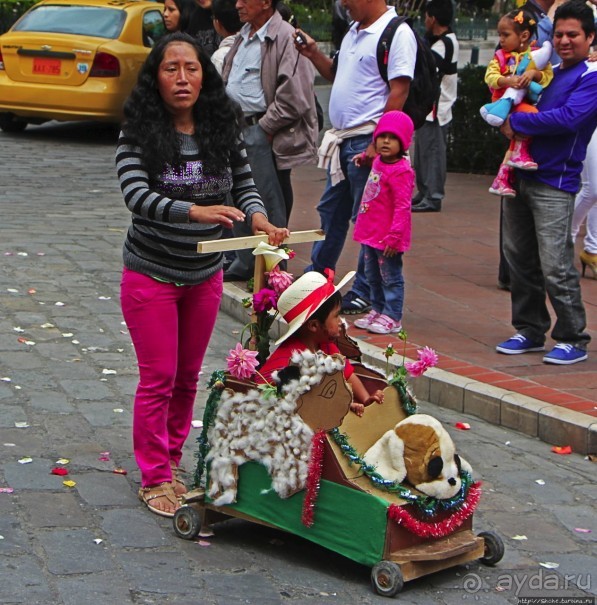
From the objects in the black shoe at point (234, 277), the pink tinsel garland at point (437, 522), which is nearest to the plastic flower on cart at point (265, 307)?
the pink tinsel garland at point (437, 522)

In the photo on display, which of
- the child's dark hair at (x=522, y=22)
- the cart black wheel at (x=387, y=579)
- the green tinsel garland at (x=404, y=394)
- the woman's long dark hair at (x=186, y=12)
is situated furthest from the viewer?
the woman's long dark hair at (x=186, y=12)

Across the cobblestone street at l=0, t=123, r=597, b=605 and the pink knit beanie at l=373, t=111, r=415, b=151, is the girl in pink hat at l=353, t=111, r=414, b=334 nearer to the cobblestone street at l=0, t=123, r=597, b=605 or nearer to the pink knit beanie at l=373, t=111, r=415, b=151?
the pink knit beanie at l=373, t=111, r=415, b=151

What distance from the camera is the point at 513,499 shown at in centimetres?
520

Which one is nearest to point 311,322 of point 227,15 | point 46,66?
point 227,15

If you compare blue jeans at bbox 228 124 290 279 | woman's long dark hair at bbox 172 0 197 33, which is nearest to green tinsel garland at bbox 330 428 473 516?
blue jeans at bbox 228 124 290 279

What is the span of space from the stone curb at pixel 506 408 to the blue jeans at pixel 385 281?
1.54 ft

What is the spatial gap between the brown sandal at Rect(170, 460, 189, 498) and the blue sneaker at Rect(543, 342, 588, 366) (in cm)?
244

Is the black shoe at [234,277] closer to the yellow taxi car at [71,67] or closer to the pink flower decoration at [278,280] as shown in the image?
the pink flower decoration at [278,280]

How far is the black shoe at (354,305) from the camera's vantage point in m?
7.82

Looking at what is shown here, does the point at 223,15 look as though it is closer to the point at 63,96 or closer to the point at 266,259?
the point at 266,259

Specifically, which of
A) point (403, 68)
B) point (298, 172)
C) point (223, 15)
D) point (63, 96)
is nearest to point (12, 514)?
point (403, 68)

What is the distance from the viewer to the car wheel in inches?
636

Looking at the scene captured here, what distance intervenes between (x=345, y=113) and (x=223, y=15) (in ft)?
5.42
